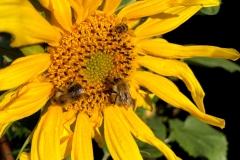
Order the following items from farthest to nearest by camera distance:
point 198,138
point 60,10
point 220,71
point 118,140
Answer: point 220,71
point 198,138
point 118,140
point 60,10

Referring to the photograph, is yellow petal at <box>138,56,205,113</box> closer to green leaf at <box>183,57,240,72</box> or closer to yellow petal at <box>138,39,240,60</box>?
yellow petal at <box>138,39,240,60</box>

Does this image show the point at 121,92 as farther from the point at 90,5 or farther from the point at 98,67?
the point at 90,5

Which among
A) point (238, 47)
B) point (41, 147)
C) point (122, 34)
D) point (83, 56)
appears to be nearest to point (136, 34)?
point (122, 34)

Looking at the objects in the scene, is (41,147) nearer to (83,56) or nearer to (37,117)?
Answer: (37,117)

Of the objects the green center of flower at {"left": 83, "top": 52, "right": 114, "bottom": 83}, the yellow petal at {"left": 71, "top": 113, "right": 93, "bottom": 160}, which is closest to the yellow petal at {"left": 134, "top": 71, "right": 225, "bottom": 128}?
the green center of flower at {"left": 83, "top": 52, "right": 114, "bottom": 83}

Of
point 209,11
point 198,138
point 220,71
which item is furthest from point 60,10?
point 220,71
